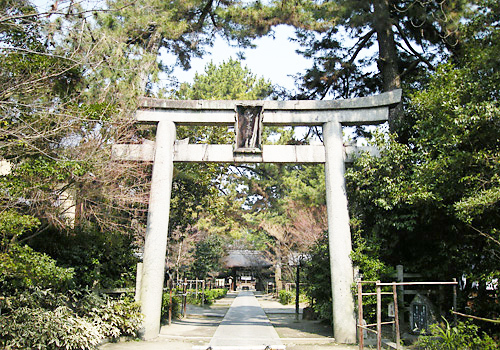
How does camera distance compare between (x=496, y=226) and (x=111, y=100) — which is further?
(x=111, y=100)

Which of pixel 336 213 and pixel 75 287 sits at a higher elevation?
pixel 336 213

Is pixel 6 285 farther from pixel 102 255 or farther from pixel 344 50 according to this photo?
pixel 344 50

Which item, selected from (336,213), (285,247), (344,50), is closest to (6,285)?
(336,213)

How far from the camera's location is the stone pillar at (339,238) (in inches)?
345

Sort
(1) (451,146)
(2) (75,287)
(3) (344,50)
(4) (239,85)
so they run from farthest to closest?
(4) (239,85) < (3) (344,50) < (2) (75,287) < (1) (451,146)

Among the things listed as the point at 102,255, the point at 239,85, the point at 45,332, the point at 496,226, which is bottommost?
the point at 45,332

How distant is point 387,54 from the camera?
11625 millimetres

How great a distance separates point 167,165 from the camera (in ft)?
31.8

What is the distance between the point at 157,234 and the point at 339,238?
14.4 ft

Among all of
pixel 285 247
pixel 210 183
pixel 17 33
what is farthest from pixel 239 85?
pixel 17 33

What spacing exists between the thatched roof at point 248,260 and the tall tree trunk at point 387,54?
23750mm

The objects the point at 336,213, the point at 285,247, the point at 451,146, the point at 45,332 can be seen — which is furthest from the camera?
the point at 285,247

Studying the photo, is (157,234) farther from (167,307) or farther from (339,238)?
(167,307)

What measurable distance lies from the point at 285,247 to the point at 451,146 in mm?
18246
